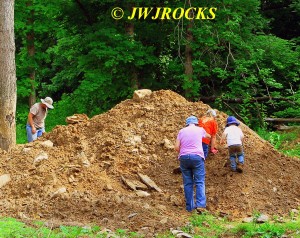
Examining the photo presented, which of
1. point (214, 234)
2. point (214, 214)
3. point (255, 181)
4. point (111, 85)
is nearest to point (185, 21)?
point (111, 85)

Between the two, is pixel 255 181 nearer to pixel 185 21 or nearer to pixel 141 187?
pixel 141 187

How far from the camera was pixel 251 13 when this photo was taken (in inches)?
655

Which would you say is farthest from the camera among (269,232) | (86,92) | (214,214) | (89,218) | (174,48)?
(174,48)

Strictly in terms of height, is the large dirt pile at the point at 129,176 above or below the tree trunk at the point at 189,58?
below

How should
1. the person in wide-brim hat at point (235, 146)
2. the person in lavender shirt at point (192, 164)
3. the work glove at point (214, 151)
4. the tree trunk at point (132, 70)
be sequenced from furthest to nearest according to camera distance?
the tree trunk at point (132, 70) < the work glove at point (214, 151) < the person in wide-brim hat at point (235, 146) < the person in lavender shirt at point (192, 164)

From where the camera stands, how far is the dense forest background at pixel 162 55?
610 inches

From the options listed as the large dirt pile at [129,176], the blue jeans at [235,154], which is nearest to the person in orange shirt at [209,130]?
the large dirt pile at [129,176]

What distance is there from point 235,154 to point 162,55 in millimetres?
8459

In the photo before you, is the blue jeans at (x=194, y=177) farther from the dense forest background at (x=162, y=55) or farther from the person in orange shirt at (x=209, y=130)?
the dense forest background at (x=162, y=55)

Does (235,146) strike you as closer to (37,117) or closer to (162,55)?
(37,117)

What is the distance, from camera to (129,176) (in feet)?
31.2

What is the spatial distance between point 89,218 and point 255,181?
339 centimetres

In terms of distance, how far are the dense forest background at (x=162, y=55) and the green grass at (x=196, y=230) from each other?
8021mm

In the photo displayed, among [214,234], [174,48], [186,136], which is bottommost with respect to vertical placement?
[214,234]
